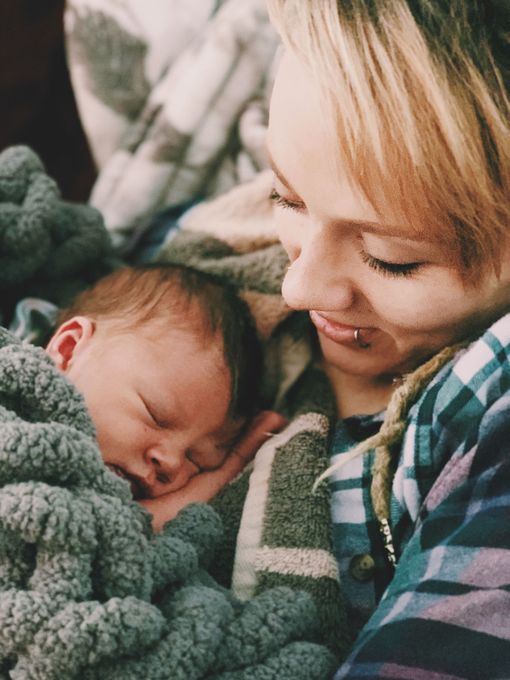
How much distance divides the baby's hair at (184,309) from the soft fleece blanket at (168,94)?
0.30 meters

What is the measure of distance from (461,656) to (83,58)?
1.15 metres

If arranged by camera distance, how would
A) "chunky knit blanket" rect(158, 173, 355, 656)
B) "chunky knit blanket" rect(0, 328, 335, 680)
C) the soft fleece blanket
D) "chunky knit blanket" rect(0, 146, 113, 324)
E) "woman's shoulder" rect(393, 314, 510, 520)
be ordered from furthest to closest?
1. the soft fleece blanket
2. "chunky knit blanket" rect(0, 146, 113, 324)
3. "chunky knit blanket" rect(158, 173, 355, 656)
4. "woman's shoulder" rect(393, 314, 510, 520)
5. "chunky knit blanket" rect(0, 328, 335, 680)

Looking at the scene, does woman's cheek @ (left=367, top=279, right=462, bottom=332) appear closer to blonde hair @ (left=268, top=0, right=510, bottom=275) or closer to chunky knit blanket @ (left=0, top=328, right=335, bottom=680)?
blonde hair @ (left=268, top=0, right=510, bottom=275)

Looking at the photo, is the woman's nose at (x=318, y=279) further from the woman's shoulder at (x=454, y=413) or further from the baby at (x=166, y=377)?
the baby at (x=166, y=377)

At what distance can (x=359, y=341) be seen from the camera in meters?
0.96

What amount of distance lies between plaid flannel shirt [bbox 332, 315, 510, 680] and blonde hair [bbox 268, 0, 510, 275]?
0.13 metres

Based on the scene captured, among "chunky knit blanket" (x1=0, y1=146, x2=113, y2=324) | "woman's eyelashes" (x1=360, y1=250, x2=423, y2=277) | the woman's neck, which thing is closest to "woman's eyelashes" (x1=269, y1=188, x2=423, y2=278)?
"woman's eyelashes" (x1=360, y1=250, x2=423, y2=277)

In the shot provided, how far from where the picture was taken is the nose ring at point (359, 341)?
937mm

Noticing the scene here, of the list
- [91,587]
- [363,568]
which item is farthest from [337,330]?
[91,587]

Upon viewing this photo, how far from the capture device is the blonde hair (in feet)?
2.31

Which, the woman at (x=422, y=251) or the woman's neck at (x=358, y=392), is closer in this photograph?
the woman at (x=422, y=251)

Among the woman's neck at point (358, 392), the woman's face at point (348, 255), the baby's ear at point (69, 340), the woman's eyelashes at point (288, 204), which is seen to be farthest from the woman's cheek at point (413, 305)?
the baby's ear at point (69, 340)

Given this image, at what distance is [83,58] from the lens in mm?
1447

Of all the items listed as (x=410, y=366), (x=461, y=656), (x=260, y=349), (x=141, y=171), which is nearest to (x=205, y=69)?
(x=141, y=171)
